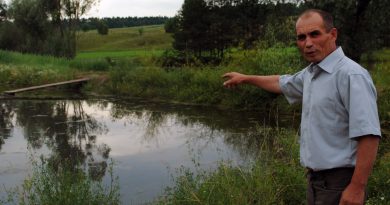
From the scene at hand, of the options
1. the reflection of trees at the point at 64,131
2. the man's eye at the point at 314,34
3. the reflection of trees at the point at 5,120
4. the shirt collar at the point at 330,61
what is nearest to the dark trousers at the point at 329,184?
the shirt collar at the point at 330,61

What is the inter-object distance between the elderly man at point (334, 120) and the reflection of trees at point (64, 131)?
4.79 metres

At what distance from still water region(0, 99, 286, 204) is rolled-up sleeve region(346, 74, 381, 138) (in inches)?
147

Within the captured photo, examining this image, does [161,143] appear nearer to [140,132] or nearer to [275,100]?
[140,132]

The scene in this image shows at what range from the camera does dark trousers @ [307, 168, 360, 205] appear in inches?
99.1

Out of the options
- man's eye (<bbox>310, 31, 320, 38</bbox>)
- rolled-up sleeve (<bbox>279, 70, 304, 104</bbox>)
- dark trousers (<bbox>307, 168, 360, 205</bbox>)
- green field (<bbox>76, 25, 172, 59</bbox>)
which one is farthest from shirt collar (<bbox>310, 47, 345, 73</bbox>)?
green field (<bbox>76, 25, 172, 59</bbox>)

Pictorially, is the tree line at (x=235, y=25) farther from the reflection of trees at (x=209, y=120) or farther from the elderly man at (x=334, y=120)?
the elderly man at (x=334, y=120)

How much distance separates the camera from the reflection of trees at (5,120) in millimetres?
11422

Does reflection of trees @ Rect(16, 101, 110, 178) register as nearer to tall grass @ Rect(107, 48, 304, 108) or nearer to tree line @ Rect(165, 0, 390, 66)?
tall grass @ Rect(107, 48, 304, 108)

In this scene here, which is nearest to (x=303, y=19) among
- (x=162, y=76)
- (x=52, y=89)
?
(x=162, y=76)

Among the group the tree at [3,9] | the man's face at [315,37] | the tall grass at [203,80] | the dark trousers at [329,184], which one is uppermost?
the tree at [3,9]

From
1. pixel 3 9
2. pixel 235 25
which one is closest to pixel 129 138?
pixel 235 25

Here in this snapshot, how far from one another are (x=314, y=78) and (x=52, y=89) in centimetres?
1960

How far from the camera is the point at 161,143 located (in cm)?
1051

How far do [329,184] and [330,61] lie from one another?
0.65 metres
